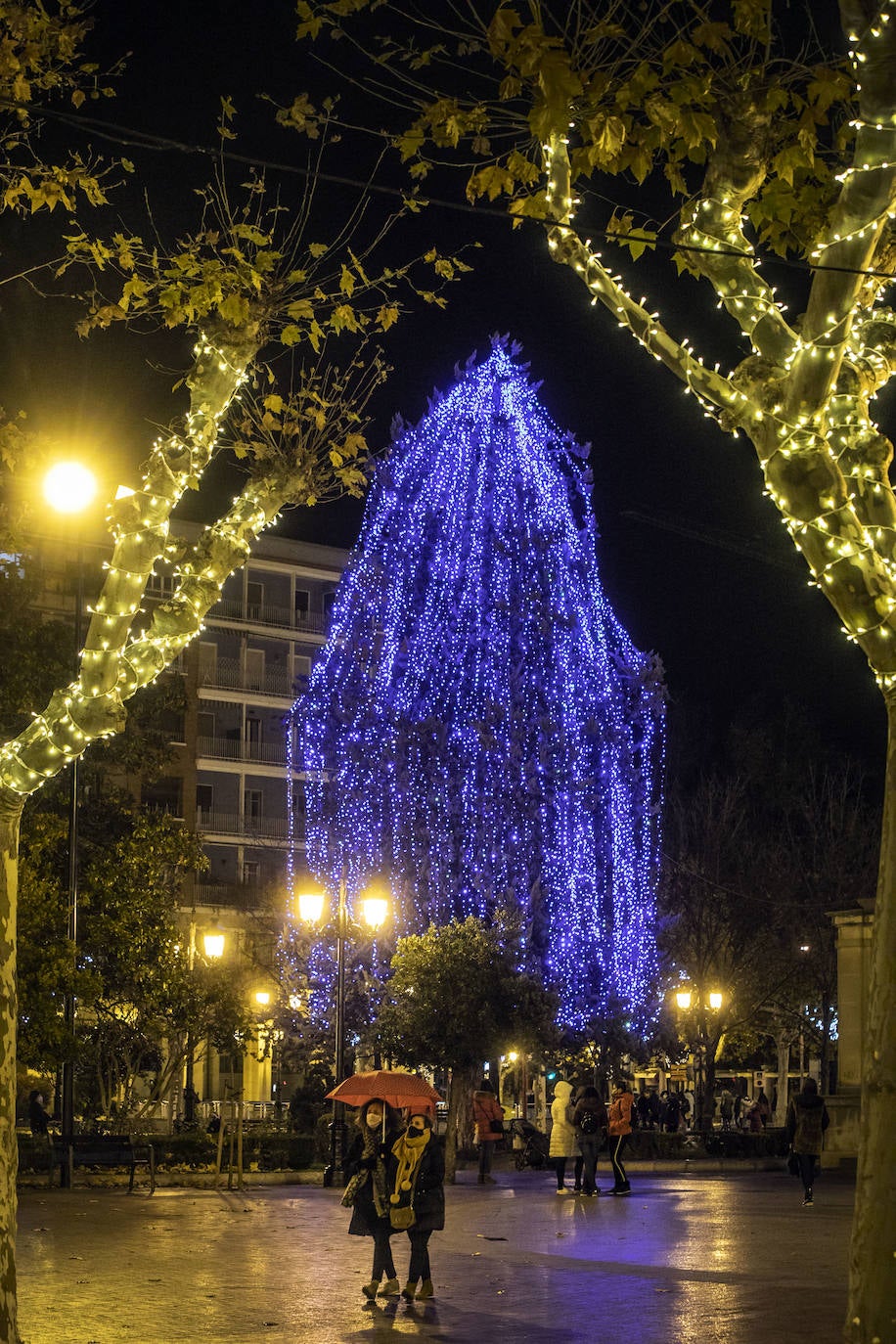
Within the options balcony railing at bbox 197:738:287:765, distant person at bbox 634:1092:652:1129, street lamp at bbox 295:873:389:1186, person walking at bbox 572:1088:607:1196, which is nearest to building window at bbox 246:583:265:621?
balcony railing at bbox 197:738:287:765

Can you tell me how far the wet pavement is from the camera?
10.3 meters

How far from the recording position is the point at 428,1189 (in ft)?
39.7

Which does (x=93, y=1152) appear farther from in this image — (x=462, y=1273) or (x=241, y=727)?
(x=241, y=727)

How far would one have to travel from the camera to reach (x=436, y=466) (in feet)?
122

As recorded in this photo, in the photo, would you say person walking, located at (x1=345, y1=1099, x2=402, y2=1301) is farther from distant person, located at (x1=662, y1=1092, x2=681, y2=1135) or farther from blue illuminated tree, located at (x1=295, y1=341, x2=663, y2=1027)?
distant person, located at (x1=662, y1=1092, x2=681, y2=1135)

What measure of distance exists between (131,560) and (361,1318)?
16.3 ft

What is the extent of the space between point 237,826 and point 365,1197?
49.5m

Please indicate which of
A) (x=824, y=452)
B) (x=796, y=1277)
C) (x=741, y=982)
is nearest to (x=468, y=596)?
(x=741, y=982)

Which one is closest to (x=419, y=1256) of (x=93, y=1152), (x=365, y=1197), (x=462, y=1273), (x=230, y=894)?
(x=365, y=1197)

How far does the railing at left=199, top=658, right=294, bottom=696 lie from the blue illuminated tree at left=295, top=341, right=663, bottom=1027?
954 inches

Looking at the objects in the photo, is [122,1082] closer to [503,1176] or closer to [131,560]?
[503,1176]

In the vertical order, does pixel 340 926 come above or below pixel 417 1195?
above

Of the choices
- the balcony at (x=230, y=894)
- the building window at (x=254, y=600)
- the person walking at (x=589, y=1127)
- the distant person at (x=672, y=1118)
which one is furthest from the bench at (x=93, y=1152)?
the building window at (x=254, y=600)

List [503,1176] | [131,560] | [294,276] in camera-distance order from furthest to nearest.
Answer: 1. [503,1176]
2. [294,276]
3. [131,560]
